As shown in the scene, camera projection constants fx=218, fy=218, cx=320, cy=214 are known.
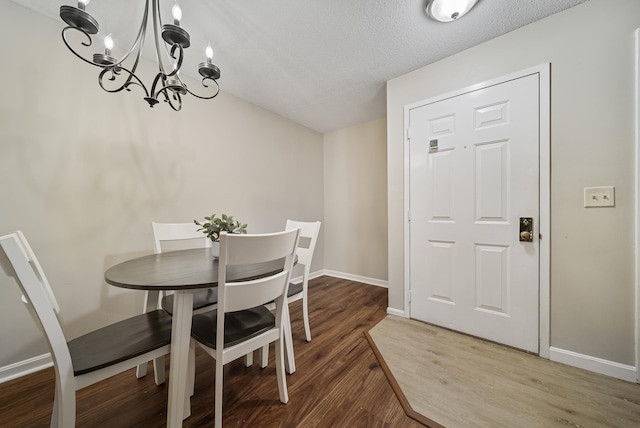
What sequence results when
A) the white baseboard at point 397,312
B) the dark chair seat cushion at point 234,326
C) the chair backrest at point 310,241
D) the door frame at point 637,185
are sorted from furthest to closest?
the white baseboard at point 397,312 → the chair backrest at point 310,241 → the door frame at point 637,185 → the dark chair seat cushion at point 234,326

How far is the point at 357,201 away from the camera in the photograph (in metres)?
3.46

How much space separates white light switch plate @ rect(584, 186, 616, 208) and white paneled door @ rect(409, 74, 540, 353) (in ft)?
0.80

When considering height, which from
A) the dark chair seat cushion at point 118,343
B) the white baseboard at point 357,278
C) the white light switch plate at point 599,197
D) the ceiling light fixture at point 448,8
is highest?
the ceiling light fixture at point 448,8

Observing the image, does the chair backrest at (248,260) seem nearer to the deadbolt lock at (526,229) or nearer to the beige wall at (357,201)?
the deadbolt lock at (526,229)

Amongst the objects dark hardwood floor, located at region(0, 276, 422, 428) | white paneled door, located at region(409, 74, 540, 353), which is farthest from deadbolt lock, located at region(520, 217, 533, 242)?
dark hardwood floor, located at region(0, 276, 422, 428)

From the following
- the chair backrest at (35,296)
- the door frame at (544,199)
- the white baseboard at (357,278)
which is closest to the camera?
the chair backrest at (35,296)

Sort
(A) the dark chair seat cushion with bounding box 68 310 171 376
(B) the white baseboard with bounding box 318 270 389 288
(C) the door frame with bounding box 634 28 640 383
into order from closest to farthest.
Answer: (A) the dark chair seat cushion with bounding box 68 310 171 376 < (C) the door frame with bounding box 634 28 640 383 < (B) the white baseboard with bounding box 318 270 389 288

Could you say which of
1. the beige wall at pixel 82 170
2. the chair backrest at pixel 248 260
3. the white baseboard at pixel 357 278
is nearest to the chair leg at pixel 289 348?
the chair backrest at pixel 248 260

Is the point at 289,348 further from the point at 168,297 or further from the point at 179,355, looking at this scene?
the point at 168,297

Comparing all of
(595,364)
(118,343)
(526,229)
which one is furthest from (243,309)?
(595,364)

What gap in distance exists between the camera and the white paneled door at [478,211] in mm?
1636

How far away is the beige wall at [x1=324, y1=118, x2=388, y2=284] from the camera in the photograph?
3.22 m

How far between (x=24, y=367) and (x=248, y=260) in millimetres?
1866

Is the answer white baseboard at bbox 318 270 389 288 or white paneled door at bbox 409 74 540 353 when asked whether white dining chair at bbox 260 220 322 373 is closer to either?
white paneled door at bbox 409 74 540 353
